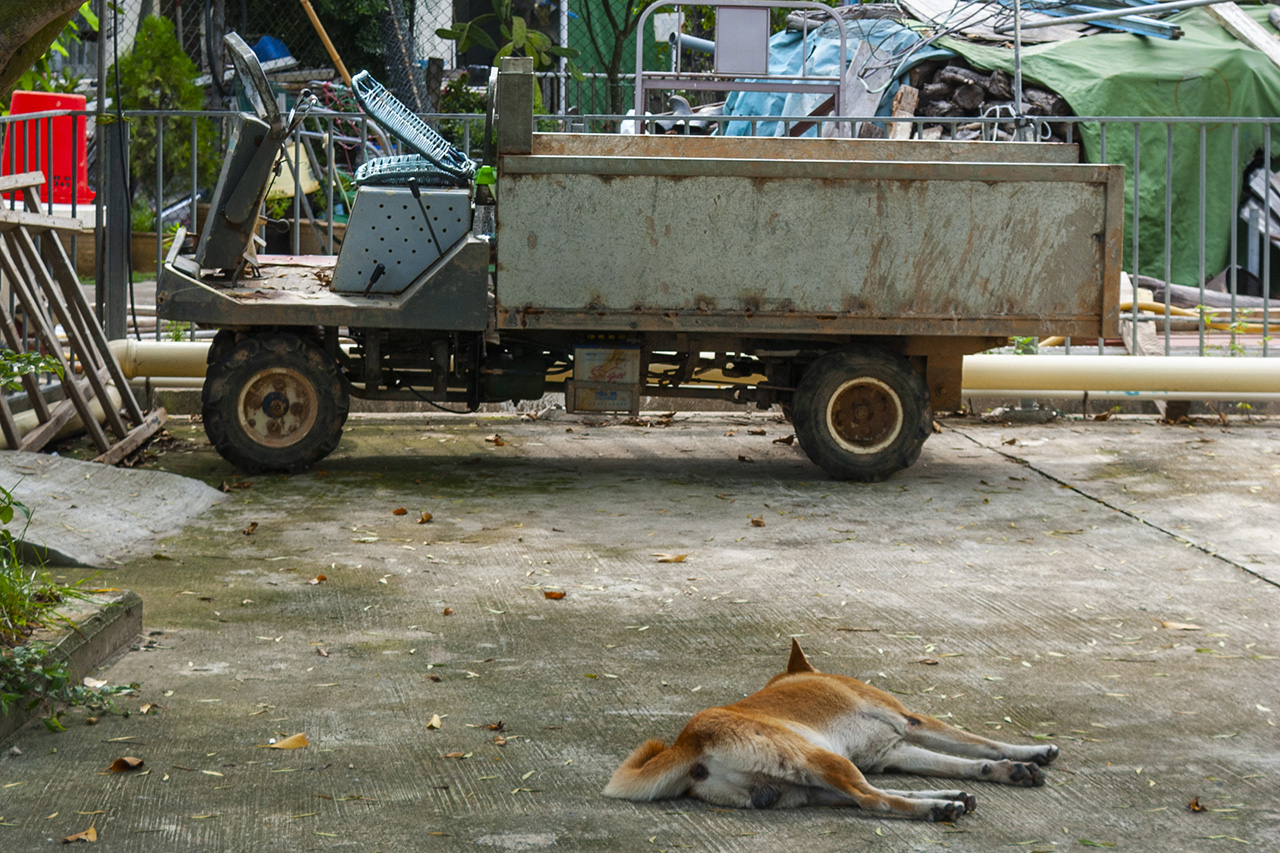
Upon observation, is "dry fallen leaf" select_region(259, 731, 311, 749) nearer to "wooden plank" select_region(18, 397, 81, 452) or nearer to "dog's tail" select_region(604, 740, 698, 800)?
"dog's tail" select_region(604, 740, 698, 800)

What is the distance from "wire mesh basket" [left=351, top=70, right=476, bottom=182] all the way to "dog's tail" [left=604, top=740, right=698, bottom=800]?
5.05 m

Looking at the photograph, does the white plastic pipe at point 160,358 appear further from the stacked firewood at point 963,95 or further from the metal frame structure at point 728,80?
the stacked firewood at point 963,95

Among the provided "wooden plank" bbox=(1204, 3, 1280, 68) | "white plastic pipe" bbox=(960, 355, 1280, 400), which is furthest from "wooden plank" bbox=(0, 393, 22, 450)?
"wooden plank" bbox=(1204, 3, 1280, 68)

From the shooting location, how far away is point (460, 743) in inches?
153

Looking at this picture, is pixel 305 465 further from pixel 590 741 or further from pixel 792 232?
pixel 590 741

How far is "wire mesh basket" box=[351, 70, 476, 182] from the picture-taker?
7.76 metres

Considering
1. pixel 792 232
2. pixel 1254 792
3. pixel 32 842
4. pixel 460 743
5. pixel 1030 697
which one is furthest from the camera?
pixel 792 232

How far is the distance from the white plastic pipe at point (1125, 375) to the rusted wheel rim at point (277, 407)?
4.83 metres

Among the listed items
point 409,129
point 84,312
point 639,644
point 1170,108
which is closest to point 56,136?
point 84,312

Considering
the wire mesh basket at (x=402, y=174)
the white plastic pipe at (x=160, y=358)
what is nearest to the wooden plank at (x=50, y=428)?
the white plastic pipe at (x=160, y=358)

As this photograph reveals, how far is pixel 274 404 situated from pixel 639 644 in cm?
374

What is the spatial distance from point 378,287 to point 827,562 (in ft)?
10.6

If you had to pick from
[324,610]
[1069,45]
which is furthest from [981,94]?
[324,610]

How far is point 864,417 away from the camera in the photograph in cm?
804
